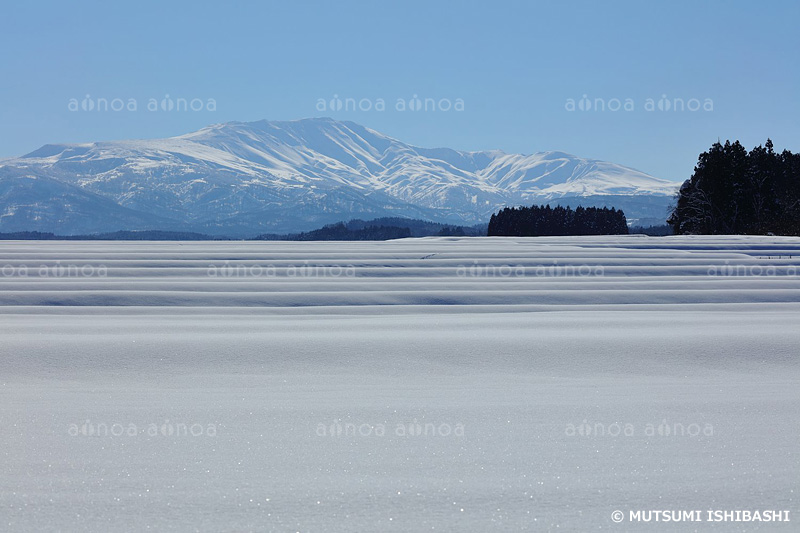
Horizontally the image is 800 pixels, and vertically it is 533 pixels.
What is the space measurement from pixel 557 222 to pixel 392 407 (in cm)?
5753

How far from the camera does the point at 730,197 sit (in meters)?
29.4

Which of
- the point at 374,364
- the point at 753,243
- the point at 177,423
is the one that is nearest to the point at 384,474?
the point at 177,423

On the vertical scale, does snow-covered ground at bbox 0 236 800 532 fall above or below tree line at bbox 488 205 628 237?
below

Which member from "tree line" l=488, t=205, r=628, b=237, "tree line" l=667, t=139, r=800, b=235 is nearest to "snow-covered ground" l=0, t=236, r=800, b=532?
"tree line" l=667, t=139, r=800, b=235

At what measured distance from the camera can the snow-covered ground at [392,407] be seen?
2355mm

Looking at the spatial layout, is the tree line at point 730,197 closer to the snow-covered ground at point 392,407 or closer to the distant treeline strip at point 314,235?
the distant treeline strip at point 314,235

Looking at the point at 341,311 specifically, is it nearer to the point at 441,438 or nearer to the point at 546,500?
the point at 441,438

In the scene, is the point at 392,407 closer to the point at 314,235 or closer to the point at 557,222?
the point at 314,235

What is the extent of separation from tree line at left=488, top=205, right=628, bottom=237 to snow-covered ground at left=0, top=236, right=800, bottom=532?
2005 inches

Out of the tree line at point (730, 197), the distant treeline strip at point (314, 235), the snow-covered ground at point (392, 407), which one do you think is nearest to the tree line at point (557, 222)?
the distant treeline strip at point (314, 235)

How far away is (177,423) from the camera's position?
→ 10.1 ft

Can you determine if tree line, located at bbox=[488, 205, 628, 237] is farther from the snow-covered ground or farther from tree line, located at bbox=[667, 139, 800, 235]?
the snow-covered ground

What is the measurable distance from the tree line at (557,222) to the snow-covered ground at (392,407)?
5093 centimetres

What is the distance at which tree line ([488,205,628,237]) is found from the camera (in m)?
57.0
